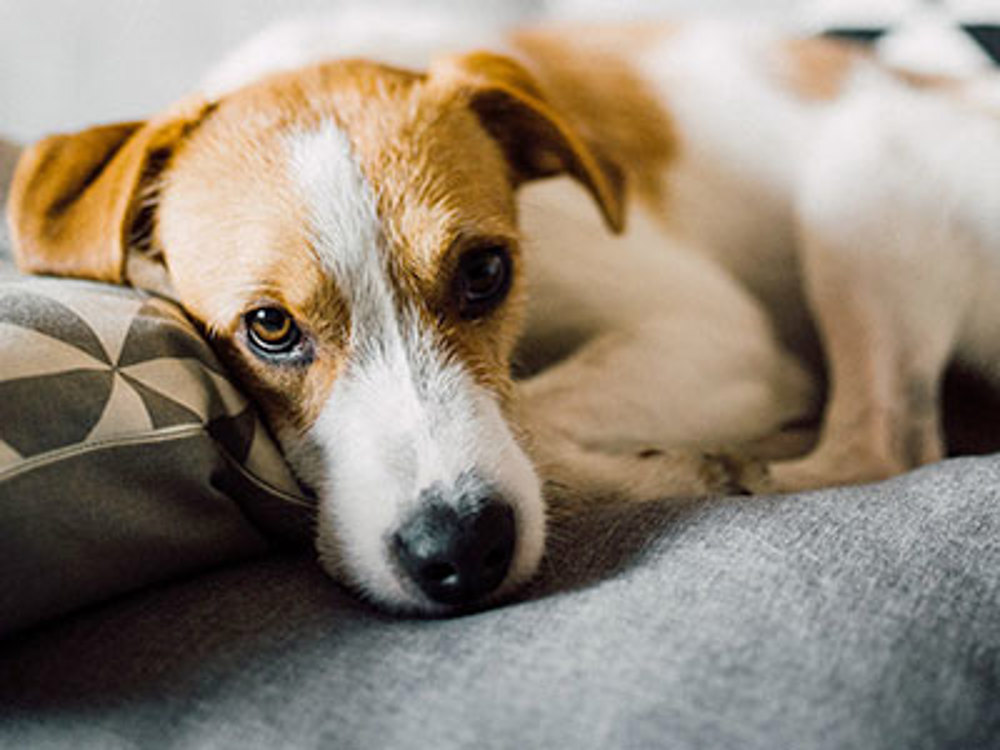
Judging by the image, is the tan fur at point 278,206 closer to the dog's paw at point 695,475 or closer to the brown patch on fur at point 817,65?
the dog's paw at point 695,475

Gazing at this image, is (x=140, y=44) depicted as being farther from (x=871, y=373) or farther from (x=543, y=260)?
(x=871, y=373)

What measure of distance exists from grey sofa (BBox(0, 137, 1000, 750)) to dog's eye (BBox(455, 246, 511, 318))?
406 millimetres

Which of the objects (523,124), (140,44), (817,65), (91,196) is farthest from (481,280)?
(140,44)

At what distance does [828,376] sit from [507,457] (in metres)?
1.11

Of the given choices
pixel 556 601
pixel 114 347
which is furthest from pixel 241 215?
pixel 556 601

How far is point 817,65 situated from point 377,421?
4.84ft

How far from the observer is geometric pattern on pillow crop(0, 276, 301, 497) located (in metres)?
0.83

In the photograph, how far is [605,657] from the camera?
2.49ft

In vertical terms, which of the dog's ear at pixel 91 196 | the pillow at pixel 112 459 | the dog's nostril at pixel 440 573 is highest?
the dog's ear at pixel 91 196

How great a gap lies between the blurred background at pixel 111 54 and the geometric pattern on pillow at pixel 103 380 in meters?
1.30

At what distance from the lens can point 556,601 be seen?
873mm

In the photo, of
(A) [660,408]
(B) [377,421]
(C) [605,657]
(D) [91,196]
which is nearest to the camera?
(C) [605,657]

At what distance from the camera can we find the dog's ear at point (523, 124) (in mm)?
1373

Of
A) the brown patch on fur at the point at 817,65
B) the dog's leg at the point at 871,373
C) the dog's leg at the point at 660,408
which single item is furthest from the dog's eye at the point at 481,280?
the brown patch on fur at the point at 817,65
